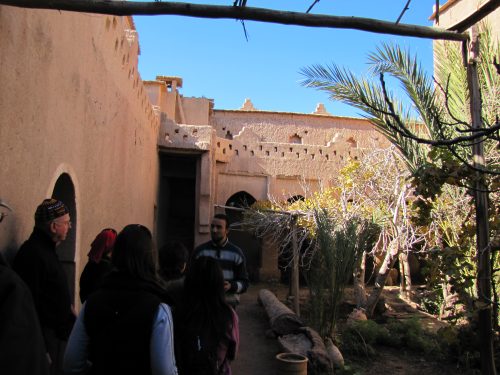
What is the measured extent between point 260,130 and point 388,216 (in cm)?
1130

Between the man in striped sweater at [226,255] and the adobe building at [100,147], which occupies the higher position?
the adobe building at [100,147]

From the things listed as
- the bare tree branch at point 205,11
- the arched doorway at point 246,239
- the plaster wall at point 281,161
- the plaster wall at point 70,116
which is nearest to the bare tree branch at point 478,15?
the bare tree branch at point 205,11

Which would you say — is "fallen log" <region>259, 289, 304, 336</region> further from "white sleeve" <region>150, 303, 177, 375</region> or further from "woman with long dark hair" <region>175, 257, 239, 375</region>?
"white sleeve" <region>150, 303, 177, 375</region>

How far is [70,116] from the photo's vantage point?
4.62 meters

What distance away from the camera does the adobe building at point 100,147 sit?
10.6 ft

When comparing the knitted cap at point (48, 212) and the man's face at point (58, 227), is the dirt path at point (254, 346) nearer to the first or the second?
the man's face at point (58, 227)

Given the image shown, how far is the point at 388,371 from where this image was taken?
6.85 meters

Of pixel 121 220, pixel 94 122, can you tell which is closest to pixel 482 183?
pixel 94 122

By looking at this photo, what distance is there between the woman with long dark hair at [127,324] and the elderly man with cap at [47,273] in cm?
78

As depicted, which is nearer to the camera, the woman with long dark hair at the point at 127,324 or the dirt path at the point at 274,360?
the woman with long dark hair at the point at 127,324

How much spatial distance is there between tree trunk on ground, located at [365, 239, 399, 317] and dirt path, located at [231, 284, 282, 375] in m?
2.34

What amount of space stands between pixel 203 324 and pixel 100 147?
417cm

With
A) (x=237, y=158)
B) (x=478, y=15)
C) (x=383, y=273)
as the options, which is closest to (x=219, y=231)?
(x=478, y=15)

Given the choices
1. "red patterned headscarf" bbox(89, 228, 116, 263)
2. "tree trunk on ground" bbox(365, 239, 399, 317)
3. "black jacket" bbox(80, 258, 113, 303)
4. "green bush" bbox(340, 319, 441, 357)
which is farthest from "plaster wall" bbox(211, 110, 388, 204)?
"black jacket" bbox(80, 258, 113, 303)
